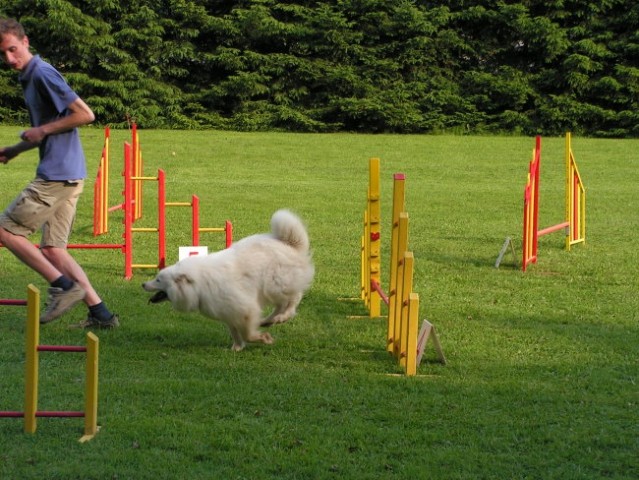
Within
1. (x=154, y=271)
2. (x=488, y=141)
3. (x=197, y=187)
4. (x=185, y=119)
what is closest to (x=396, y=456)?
(x=154, y=271)

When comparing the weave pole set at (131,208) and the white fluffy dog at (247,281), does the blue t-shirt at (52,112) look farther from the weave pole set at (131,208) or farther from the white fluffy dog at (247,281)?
the weave pole set at (131,208)

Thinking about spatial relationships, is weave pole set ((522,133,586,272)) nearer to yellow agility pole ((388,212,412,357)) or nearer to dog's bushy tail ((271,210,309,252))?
dog's bushy tail ((271,210,309,252))

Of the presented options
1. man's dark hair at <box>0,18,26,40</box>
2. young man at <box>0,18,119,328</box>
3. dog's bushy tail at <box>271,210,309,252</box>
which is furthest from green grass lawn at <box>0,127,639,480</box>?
man's dark hair at <box>0,18,26,40</box>

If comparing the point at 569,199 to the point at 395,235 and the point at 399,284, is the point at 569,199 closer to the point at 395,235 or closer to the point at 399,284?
the point at 395,235

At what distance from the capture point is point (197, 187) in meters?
19.5

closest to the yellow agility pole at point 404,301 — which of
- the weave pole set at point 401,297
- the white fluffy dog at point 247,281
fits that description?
the weave pole set at point 401,297

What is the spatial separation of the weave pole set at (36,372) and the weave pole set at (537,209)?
657 cm

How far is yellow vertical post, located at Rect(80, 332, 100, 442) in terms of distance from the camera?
4652mm

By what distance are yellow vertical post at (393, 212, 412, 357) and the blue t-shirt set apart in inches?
93.1

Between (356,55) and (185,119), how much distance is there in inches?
234

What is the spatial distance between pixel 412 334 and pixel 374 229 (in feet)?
6.00

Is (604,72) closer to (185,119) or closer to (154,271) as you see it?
(185,119)

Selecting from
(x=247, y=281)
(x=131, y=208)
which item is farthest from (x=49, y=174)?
(x=131, y=208)

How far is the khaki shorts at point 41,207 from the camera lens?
7039 mm
